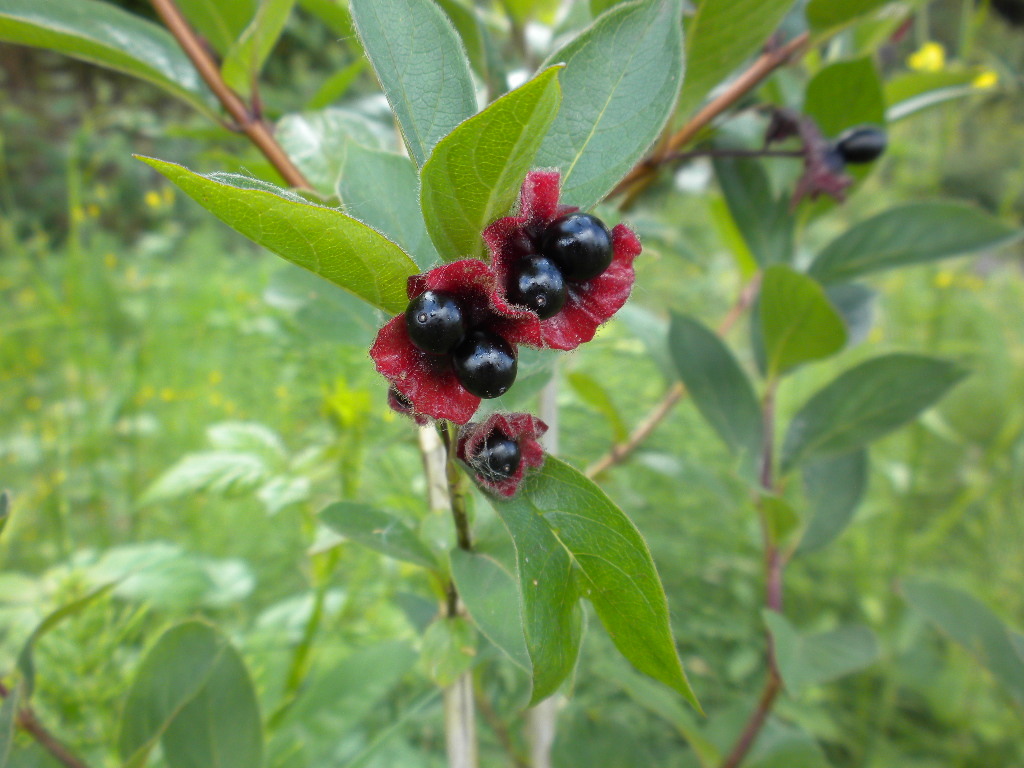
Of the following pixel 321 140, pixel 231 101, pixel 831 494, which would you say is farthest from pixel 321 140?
pixel 831 494

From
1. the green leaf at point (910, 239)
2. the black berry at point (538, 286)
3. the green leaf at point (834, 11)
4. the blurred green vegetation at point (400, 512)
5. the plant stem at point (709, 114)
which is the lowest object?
the blurred green vegetation at point (400, 512)

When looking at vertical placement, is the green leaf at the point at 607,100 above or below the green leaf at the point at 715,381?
above

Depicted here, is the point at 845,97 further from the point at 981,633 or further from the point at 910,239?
the point at 981,633

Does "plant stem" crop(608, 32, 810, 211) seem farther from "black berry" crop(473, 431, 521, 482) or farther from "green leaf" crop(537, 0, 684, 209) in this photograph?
"black berry" crop(473, 431, 521, 482)

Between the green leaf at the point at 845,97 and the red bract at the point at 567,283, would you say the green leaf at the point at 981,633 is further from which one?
the red bract at the point at 567,283

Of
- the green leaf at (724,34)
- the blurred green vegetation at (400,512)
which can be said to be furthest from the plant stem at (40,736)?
the green leaf at (724,34)

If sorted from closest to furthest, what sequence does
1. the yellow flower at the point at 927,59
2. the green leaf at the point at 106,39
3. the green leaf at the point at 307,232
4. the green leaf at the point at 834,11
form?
1. the green leaf at the point at 307,232
2. the green leaf at the point at 106,39
3. the green leaf at the point at 834,11
4. the yellow flower at the point at 927,59

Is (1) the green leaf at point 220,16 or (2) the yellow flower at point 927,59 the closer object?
(1) the green leaf at point 220,16
